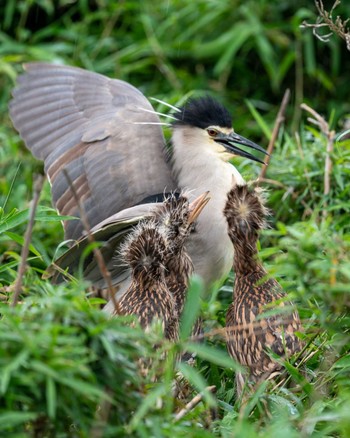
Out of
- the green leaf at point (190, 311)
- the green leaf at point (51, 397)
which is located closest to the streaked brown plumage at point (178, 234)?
the green leaf at point (190, 311)

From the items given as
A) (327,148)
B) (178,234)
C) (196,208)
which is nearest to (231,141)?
(327,148)

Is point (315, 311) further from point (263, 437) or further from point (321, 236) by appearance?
point (263, 437)

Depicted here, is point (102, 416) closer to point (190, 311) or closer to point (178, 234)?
point (190, 311)

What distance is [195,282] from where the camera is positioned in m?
3.05

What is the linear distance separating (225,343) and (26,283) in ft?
3.06

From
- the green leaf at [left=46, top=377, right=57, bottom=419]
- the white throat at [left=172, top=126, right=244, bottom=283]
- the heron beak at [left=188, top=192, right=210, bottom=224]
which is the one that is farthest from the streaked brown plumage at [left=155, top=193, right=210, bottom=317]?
the green leaf at [left=46, top=377, right=57, bottom=419]

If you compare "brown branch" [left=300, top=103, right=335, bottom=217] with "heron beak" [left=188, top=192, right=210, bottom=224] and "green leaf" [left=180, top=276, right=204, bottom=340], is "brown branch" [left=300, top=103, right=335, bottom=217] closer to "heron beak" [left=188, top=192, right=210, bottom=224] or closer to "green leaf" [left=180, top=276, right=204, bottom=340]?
"heron beak" [left=188, top=192, right=210, bottom=224]

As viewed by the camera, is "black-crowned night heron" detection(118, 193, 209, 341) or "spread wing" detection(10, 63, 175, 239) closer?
"black-crowned night heron" detection(118, 193, 209, 341)

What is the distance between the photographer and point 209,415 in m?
3.34

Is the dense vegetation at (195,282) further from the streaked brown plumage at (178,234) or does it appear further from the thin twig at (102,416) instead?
the streaked brown plumage at (178,234)

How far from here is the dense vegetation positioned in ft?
9.34

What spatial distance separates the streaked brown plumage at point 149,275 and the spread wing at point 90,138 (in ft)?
3.21

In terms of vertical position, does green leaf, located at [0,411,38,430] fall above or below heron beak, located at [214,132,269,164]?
above

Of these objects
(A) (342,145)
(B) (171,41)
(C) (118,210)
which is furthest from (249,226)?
(B) (171,41)
